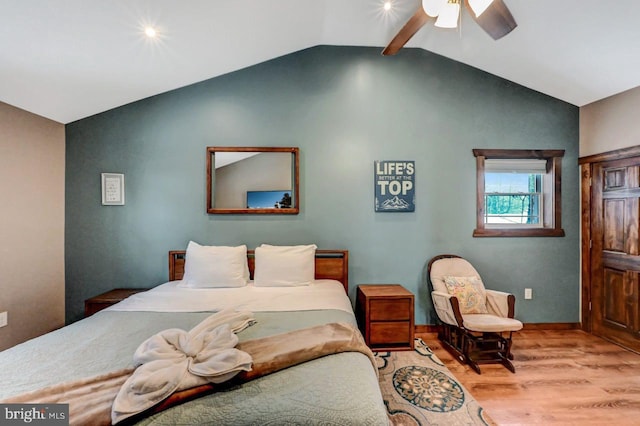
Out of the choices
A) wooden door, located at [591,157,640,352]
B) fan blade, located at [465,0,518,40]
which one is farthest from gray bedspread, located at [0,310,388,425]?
wooden door, located at [591,157,640,352]

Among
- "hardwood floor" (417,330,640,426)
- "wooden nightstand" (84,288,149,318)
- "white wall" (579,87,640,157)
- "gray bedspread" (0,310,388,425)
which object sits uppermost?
"white wall" (579,87,640,157)

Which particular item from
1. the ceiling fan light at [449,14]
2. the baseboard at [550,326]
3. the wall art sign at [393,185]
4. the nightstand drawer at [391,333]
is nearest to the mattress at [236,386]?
the nightstand drawer at [391,333]

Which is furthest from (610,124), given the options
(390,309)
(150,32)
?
(150,32)

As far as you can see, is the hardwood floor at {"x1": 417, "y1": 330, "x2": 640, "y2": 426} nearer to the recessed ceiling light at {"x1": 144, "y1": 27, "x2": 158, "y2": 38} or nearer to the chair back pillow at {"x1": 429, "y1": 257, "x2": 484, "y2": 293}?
the chair back pillow at {"x1": 429, "y1": 257, "x2": 484, "y2": 293}

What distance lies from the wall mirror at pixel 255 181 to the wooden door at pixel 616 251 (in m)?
3.28

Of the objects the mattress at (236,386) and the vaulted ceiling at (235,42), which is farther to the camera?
the vaulted ceiling at (235,42)

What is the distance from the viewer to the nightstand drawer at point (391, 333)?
109 inches

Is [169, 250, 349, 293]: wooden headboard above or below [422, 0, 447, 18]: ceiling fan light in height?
below

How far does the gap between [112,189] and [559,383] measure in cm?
453

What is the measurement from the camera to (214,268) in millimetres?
2754

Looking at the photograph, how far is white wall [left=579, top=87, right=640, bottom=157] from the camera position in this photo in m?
2.82

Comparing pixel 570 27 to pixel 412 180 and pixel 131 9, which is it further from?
pixel 131 9

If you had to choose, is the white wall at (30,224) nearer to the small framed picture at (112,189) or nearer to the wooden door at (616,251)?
the small framed picture at (112,189)

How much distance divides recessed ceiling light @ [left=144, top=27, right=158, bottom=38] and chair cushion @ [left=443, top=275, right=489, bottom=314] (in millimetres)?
3491
